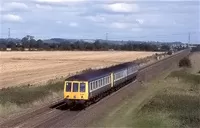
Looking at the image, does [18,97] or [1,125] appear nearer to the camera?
[1,125]

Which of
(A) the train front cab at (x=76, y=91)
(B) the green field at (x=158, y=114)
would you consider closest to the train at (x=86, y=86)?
(A) the train front cab at (x=76, y=91)

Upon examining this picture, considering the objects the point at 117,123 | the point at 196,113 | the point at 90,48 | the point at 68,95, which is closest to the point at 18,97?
the point at 68,95

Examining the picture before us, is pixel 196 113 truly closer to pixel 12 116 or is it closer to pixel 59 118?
pixel 59 118

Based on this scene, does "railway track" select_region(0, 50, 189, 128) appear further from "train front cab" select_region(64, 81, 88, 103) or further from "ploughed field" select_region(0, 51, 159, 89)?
"ploughed field" select_region(0, 51, 159, 89)

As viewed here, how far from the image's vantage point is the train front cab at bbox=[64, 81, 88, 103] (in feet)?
88.6

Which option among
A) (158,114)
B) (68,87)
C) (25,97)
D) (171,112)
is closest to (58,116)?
(68,87)

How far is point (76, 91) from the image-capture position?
27.2 meters

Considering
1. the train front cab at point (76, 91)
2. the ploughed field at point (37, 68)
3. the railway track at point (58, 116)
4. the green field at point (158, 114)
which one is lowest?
the ploughed field at point (37, 68)

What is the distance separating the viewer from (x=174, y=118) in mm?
21516

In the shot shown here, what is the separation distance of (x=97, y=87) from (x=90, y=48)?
493 ft

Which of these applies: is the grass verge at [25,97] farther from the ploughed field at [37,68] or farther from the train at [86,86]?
the ploughed field at [37,68]

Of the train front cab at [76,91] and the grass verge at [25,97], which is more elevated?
the train front cab at [76,91]

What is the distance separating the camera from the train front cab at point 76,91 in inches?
1063

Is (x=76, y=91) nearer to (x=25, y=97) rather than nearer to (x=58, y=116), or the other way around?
(x=58, y=116)
